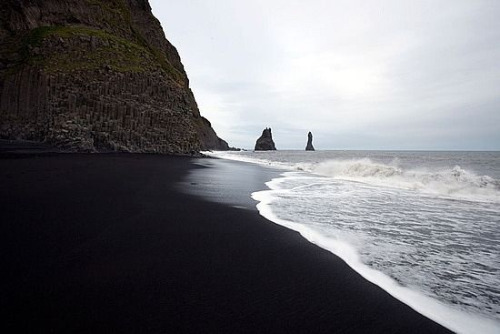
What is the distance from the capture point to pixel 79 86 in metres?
27.6

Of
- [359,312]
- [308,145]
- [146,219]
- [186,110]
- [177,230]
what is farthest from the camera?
[308,145]

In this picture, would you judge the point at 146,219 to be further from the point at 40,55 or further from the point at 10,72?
the point at 10,72

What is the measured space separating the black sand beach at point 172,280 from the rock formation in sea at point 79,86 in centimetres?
2524

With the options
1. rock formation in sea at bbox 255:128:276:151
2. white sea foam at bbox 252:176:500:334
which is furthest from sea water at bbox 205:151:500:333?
rock formation in sea at bbox 255:128:276:151

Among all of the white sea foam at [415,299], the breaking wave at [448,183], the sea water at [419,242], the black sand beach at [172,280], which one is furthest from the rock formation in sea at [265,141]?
the white sea foam at [415,299]

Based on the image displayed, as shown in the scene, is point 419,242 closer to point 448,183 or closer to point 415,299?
point 415,299

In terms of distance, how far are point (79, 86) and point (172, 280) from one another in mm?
30888

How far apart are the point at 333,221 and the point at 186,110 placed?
1444 inches

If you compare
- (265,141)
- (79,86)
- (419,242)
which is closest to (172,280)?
(419,242)

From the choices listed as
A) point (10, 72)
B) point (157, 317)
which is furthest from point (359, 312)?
point (10, 72)

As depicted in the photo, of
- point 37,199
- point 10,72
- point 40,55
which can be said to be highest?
point 40,55

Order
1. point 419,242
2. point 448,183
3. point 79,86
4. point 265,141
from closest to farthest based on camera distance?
point 419,242
point 448,183
point 79,86
point 265,141

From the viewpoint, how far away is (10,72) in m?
29.1

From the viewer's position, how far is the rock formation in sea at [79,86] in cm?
2681
